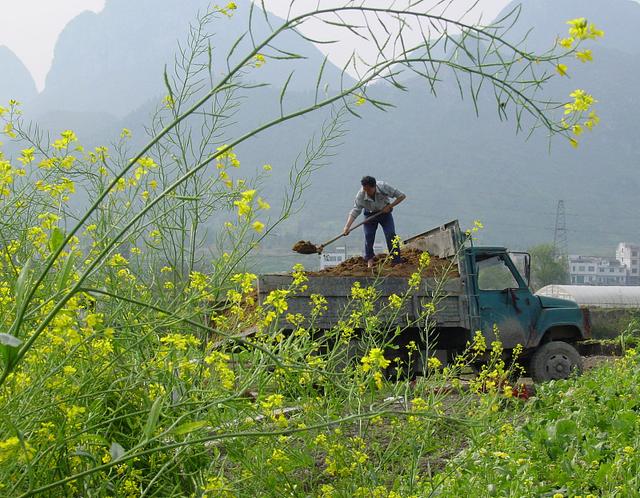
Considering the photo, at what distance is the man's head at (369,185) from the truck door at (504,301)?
1.55 m

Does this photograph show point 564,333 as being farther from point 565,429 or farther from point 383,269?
point 565,429

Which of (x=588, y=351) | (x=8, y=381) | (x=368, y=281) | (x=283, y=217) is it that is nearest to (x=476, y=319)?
(x=368, y=281)

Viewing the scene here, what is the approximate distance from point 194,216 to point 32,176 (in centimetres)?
113

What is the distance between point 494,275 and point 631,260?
159 metres

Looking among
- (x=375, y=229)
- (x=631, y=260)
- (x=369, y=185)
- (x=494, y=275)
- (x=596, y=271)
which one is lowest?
(x=494, y=275)

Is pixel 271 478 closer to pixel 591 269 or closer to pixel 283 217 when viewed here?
pixel 283 217

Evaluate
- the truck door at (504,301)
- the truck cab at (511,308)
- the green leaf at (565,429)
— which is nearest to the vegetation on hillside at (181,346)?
the green leaf at (565,429)

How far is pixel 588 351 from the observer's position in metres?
18.1

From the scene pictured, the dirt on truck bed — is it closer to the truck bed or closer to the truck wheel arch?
the truck bed

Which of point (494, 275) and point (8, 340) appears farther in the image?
point (494, 275)

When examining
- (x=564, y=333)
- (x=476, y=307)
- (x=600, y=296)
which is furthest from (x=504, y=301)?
(x=600, y=296)

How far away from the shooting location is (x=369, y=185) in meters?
9.52

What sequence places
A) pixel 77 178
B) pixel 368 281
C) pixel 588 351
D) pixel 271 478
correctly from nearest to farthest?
→ pixel 271 478
pixel 77 178
pixel 368 281
pixel 588 351

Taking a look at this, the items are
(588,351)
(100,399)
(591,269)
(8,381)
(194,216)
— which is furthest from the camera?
(591,269)
